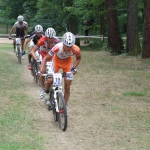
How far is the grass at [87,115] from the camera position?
7.84 metres

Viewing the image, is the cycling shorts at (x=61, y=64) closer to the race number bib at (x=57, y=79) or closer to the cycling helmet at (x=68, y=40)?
the race number bib at (x=57, y=79)

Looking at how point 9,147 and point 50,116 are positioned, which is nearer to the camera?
point 9,147

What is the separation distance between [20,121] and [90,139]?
176 centimetres

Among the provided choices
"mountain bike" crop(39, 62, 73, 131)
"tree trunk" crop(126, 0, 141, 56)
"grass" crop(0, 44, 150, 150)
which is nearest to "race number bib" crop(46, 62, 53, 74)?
"mountain bike" crop(39, 62, 73, 131)

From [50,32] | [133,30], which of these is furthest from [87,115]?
[133,30]

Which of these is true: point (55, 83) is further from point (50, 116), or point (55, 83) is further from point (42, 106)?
point (42, 106)

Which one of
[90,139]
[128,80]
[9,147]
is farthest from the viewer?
[128,80]

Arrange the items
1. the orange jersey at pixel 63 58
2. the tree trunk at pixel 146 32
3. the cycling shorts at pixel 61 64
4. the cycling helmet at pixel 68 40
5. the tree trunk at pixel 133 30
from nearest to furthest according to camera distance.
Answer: the cycling helmet at pixel 68 40, the orange jersey at pixel 63 58, the cycling shorts at pixel 61 64, the tree trunk at pixel 146 32, the tree trunk at pixel 133 30

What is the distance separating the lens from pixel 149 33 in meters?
19.9

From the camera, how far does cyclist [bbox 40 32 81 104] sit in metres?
8.95

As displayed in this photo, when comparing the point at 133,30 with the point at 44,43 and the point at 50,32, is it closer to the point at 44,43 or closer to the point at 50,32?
the point at 44,43

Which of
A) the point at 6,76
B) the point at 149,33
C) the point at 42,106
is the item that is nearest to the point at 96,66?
the point at 149,33

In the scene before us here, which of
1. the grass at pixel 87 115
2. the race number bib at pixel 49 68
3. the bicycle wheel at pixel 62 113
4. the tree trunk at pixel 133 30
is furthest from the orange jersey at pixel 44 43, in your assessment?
the tree trunk at pixel 133 30

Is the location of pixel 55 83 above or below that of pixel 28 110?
above
